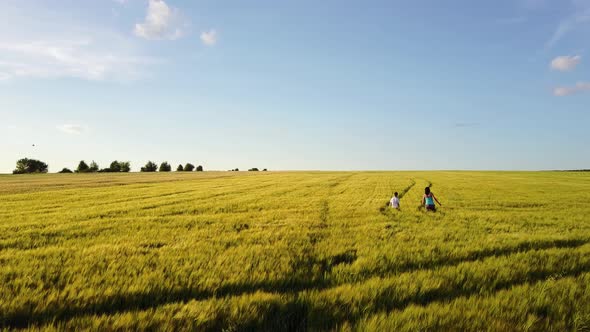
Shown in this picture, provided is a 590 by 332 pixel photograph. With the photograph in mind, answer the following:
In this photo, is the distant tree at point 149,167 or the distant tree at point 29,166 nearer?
the distant tree at point 29,166

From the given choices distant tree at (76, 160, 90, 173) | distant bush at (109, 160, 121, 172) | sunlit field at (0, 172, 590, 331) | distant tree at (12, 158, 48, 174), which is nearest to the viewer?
sunlit field at (0, 172, 590, 331)

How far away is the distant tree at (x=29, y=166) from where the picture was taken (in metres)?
139

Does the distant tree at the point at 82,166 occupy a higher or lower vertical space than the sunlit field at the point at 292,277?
higher

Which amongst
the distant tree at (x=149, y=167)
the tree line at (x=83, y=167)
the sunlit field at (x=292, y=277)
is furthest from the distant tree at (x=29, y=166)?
the sunlit field at (x=292, y=277)

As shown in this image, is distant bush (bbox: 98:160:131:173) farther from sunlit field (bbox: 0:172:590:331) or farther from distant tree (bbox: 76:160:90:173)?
sunlit field (bbox: 0:172:590:331)

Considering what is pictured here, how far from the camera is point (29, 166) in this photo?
141 metres

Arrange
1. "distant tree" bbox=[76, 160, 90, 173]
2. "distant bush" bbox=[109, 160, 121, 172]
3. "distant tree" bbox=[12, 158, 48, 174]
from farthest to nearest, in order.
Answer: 1. "distant bush" bbox=[109, 160, 121, 172]
2. "distant tree" bbox=[76, 160, 90, 173]
3. "distant tree" bbox=[12, 158, 48, 174]

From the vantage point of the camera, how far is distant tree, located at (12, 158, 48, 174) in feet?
456

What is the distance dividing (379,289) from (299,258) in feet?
8.75

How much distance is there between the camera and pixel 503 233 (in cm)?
1182

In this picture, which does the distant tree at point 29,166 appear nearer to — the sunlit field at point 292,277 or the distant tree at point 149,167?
the distant tree at point 149,167

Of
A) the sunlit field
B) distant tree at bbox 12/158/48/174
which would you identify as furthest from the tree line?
the sunlit field

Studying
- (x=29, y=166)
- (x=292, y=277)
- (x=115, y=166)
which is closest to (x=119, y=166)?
(x=115, y=166)

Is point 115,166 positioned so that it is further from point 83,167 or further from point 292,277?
point 292,277
